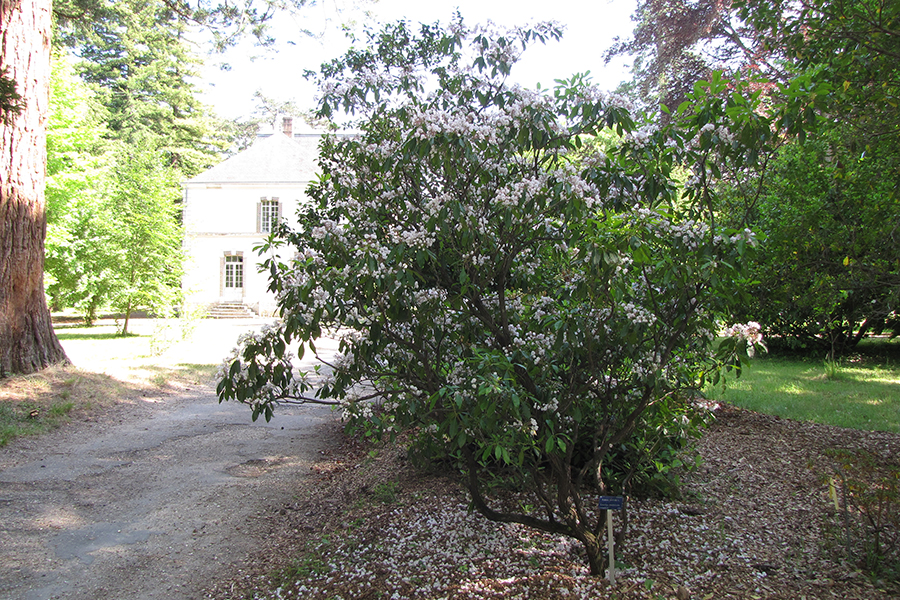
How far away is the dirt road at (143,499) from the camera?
3.54m

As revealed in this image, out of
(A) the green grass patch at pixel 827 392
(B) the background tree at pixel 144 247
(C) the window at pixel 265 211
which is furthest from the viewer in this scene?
(C) the window at pixel 265 211

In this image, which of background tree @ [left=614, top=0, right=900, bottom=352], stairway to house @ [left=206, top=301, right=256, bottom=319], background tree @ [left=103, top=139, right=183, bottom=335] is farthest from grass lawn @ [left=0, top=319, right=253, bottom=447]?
stairway to house @ [left=206, top=301, right=256, bottom=319]

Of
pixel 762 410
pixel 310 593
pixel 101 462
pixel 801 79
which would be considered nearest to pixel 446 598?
pixel 310 593

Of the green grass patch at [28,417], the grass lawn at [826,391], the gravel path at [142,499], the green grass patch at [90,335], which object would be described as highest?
the grass lawn at [826,391]

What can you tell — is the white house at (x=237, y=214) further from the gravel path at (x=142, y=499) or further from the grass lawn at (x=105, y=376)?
the gravel path at (x=142, y=499)

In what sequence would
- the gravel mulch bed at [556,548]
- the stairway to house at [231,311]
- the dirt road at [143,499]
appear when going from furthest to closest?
1. the stairway to house at [231,311]
2. the dirt road at [143,499]
3. the gravel mulch bed at [556,548]

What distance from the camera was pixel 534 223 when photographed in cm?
286

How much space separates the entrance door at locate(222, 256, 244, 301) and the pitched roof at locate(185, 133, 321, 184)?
407cm

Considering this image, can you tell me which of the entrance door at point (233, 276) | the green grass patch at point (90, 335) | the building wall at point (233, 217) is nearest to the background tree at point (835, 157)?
the green grass patch at point (90, 335)

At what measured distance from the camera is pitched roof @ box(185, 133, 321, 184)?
28812 millimetres

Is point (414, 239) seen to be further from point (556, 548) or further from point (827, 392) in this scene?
point (827, 392)

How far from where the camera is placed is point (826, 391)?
884 cm

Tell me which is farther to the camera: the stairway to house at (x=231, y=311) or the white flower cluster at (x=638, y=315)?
the stairway to house at (x=231, y=311)

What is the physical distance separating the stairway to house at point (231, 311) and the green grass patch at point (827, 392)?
2329cm
